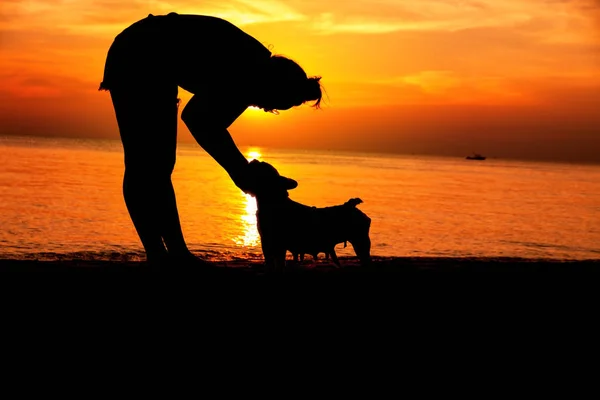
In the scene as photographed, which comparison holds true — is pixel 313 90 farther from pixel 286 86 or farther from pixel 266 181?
pixel 266 181

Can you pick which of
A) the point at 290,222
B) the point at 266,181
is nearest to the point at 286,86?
the point at 266,181

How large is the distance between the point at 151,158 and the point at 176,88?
0.47 meters

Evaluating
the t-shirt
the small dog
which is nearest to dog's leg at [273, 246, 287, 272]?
the small dog

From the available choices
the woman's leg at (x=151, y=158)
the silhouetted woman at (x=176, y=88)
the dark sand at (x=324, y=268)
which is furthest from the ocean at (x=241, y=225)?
the silhouetted woman at (x=176, y=88)

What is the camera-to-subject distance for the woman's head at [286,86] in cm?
403

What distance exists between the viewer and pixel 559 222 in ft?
51.4

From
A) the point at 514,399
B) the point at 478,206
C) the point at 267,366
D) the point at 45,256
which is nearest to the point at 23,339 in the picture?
the point at 267,366

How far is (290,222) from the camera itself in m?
5.11

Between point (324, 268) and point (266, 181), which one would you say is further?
point (324, 268)

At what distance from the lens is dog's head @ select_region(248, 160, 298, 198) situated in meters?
4.56

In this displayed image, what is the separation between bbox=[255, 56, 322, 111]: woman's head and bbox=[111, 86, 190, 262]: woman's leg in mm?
585

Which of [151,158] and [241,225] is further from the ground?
[151,158]

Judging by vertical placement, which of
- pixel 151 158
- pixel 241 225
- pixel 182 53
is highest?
pixel 182 53

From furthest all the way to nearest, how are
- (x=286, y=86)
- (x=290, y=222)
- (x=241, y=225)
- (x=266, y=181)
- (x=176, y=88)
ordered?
(x=241, y=225)
(x=290, y=222)
(x=266, y=181)
(x=176, y=88)
(x=286, y=86)
